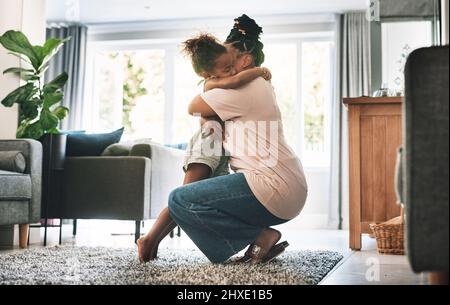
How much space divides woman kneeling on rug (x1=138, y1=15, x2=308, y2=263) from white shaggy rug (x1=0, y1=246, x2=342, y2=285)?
9 centimetres

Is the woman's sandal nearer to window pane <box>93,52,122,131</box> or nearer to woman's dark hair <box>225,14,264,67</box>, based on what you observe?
woman's dark hair <box>225,14,264,67</box>

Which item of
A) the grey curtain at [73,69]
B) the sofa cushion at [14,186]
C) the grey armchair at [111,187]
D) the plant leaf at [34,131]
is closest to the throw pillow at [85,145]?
the grey armchair at [111,187]

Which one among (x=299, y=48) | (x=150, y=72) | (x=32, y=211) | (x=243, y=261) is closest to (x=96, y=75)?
(x=150, y=72)

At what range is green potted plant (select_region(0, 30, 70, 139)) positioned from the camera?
3379mm

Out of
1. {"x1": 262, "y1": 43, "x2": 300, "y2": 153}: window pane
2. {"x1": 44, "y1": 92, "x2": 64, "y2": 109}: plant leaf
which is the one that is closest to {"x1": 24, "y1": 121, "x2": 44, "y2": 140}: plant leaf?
{"x1": 44, "y1": 92, "x2": 64, "y2": 109}: plant leaf

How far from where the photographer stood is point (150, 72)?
641 cm

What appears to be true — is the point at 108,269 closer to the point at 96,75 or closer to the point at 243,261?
the point at 243,261

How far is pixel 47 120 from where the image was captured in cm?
350

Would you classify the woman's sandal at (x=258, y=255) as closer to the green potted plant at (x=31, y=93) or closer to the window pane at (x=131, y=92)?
Answer: the green potted plant at (x=31, y=93)

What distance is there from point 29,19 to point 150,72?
2.83 m

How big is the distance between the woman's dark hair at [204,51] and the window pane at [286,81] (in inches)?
153

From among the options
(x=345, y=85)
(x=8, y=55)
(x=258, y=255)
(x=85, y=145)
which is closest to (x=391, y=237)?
(x=258, y=255)

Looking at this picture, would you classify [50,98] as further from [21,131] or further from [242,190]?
[242,190]

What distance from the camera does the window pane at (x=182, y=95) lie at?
626 centimetres
